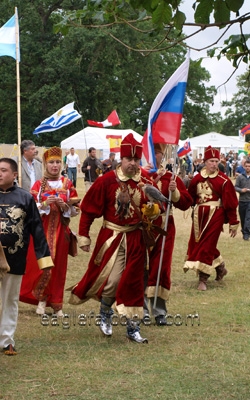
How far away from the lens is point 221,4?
388 cm

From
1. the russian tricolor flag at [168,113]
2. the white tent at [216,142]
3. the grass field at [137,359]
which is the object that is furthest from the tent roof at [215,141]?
the russian tricolor flag at [168,113]

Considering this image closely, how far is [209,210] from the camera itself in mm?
10641

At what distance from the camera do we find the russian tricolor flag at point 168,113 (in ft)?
27.2

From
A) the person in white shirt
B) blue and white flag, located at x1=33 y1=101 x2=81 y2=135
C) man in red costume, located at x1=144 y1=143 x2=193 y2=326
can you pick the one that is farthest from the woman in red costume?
the person in white shirt

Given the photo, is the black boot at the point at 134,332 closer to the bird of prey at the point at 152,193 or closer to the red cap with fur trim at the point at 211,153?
the bird of prey at the point at 152,193

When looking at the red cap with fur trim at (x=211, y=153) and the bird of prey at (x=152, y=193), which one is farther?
the red cap with fur trim at (x=211, y=153)

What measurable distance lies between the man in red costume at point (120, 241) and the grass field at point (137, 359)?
1.30 ft

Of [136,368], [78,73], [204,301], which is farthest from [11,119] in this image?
[136,368]

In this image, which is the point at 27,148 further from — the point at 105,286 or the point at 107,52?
the point at 107,52

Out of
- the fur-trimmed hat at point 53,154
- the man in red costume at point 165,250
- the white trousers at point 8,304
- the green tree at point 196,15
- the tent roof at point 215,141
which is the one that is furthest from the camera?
the tent roof at point 215,141

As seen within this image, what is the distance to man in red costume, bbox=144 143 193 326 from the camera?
8.11 metres

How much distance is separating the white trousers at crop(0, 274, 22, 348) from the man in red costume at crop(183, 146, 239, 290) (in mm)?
4275

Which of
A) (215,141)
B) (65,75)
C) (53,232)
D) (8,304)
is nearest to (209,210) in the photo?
(53,232)

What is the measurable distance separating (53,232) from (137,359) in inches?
99.1
